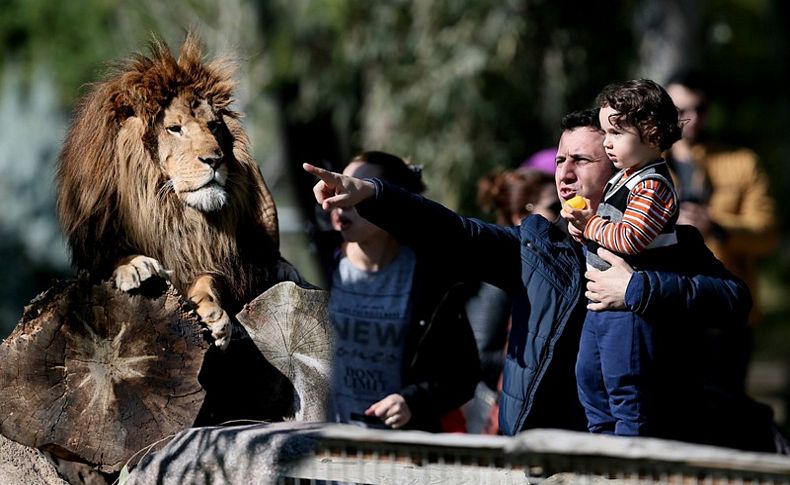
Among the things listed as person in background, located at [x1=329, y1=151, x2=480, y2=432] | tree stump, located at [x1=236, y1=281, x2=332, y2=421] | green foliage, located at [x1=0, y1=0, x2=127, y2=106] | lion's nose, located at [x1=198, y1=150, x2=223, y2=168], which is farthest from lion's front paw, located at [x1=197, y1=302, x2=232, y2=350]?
green foliage, located at [x1=0, y1=0, x2=127, y2=106]

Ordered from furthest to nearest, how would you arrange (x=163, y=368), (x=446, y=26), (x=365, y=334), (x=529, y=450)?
(x=446, y=26) → (x=365, y=334) → (x=163, y=368) → (x=529, y=450)

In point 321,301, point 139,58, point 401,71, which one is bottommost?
point 321,301

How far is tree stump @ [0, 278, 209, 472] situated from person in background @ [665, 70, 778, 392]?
10.0ft

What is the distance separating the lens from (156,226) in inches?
133

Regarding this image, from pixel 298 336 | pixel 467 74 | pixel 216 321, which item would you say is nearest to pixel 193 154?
pixel 216 321

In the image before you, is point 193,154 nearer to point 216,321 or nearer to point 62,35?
→ point 216,321

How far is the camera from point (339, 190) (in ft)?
10.5

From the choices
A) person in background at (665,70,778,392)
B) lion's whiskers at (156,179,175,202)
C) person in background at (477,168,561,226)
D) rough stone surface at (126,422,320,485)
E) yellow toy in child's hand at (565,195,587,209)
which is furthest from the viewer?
person in background at (665,70,778,392)

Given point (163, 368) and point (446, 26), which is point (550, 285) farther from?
point (446, 26)

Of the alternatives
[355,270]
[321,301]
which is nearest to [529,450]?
[321,301]

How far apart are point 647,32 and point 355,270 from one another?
6.74 meters

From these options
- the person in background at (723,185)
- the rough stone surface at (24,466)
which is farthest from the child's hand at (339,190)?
the person in background at (723,185)

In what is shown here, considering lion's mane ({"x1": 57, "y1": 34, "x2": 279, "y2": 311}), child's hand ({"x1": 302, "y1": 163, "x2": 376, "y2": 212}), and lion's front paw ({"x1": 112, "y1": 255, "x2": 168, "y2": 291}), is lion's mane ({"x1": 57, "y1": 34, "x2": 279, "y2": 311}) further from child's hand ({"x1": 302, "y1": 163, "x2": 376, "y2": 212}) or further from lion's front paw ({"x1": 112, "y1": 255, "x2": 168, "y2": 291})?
child's hand ({"x1": 302, "y1": 163, "x2": 376, "y2": 212})

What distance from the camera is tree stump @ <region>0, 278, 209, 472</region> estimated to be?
133 inches
